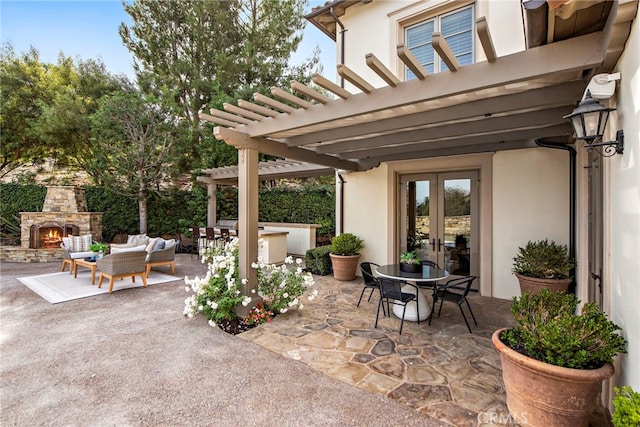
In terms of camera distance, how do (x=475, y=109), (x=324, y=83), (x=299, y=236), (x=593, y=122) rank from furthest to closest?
(x=299, y=236), (x=475, y=109), (x=324, y=83), (x=593, y=122)

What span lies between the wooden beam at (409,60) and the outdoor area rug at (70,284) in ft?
22.0

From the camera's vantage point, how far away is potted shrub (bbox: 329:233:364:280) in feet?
23.1

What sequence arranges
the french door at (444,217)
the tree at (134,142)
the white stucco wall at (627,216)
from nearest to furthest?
the white stucco wall at (627,216), the french door at (444,217), the tree at (134,142)

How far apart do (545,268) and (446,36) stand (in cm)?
464

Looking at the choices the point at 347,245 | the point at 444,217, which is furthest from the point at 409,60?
the point at 347,245

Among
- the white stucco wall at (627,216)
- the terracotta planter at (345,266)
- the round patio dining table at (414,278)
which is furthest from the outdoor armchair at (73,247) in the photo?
the white stucco wall at (627,216)

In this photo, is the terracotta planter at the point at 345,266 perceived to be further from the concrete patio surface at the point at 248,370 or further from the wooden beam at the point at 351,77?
the wooden beam at the point at 351,77

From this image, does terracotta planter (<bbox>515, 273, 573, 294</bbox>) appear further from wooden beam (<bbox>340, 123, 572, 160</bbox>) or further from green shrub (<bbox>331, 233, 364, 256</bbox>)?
green shrub (<bbox>331, 233, 364, 256</bbox>)

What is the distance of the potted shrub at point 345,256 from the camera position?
7.05m

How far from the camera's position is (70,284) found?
21.6 feet

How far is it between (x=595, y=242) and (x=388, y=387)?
2782mm

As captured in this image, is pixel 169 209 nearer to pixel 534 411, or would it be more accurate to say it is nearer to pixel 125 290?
pixel 125 290

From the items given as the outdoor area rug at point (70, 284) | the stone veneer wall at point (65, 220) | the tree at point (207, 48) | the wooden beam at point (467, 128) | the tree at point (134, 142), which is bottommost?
the outdoor area rug at point (70, 284)

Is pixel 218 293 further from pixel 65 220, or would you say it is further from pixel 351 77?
pixel 65 220
